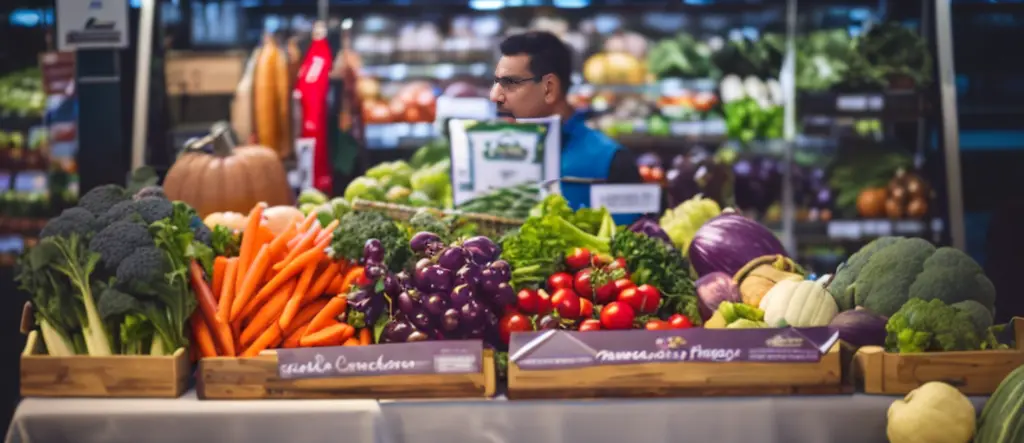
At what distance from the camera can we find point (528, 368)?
8.22ft

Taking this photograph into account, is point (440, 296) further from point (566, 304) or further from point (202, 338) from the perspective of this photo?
point (202, 338)

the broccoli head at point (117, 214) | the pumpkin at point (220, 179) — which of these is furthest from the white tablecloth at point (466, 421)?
the pumpkin at point (220, 179)

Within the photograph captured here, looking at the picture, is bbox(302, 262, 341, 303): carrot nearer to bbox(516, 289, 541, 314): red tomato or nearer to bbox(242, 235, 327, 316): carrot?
bbox(242, 235, 327, 316): carrot

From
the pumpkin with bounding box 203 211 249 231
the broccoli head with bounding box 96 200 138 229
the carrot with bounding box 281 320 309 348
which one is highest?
the broccoli head with bounding box 96 200 138 229

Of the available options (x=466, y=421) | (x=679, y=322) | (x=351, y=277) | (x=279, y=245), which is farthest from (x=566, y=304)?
(x=279, y=245)

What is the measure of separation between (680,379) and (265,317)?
1.04 metres

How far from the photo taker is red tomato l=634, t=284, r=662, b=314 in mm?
2791

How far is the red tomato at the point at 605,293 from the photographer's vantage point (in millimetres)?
2807

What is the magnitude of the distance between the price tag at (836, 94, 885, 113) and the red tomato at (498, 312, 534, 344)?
14.2ft

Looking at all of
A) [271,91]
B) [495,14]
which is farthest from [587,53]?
[271,91]

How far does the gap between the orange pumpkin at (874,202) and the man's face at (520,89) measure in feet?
11.9

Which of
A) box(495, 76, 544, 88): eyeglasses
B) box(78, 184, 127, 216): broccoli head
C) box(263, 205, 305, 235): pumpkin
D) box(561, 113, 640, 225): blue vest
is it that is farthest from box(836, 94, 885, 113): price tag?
box(78, 184, 127, 216): broccoli head

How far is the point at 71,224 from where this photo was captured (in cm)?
268

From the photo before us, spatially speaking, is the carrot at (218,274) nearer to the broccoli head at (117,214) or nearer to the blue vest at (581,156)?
the broccoli head at (117,214)
